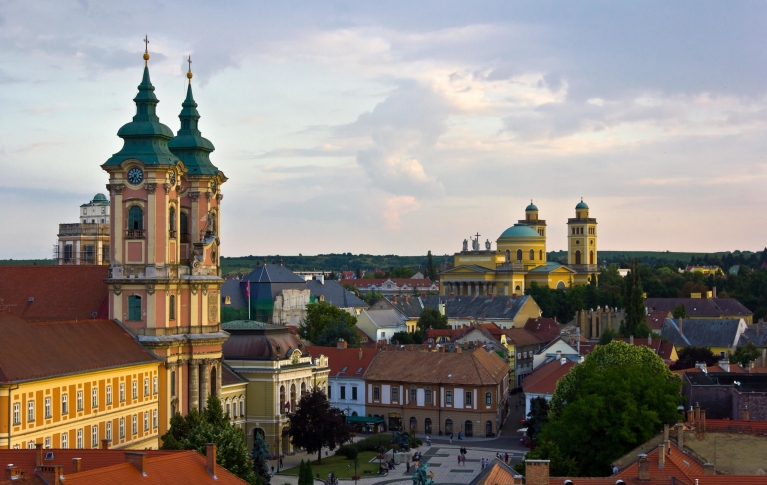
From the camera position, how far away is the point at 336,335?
4505 inches

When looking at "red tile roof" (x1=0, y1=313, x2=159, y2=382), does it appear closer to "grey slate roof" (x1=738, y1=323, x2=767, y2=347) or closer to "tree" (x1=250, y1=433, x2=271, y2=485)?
"tree" (x1=250, y1=433, x2=271, y2=485)

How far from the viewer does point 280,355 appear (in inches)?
3250

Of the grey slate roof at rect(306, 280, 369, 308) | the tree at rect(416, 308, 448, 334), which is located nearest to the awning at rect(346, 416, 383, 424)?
the tree at rect(416, 308, 448, 334)

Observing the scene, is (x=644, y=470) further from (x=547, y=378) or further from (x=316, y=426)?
(x=547, y=378)

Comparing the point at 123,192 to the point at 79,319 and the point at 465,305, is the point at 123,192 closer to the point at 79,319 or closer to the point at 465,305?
the point at 79,319

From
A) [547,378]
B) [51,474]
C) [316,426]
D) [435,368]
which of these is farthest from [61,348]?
[547,378]

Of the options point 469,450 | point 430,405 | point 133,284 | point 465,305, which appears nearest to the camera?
point 133,284

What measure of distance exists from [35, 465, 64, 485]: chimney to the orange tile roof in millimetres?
54520

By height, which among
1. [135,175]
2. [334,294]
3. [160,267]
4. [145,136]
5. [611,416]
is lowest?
[611,416]

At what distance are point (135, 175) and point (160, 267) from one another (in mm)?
5353

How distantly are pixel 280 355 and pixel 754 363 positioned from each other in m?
41.7

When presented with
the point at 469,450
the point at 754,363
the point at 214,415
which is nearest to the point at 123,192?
the point at 214,415

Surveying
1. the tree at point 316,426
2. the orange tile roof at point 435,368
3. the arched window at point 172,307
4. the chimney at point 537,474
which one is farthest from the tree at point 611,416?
the orange tile roof at point 435,368

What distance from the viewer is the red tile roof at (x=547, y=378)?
86.4 metres
